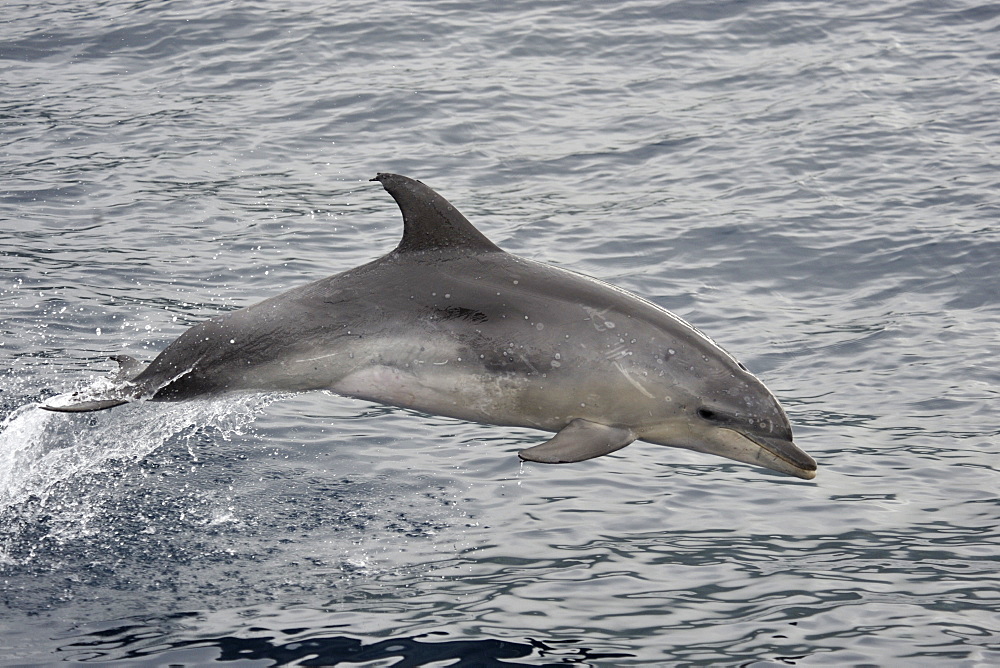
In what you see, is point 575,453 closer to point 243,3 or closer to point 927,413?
point 927,413

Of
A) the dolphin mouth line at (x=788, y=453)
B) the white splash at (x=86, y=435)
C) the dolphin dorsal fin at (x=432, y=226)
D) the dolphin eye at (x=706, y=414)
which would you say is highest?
the dolphin dorsal fin at (x=432, y=226)

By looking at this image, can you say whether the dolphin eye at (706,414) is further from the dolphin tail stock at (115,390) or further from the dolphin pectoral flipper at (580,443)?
the dolphin tail stock at (115,390)

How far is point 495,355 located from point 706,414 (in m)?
1.32

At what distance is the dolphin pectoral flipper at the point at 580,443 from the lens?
725 cm

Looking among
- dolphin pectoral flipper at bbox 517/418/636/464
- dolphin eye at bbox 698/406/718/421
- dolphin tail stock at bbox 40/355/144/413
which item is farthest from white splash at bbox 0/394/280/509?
dolphin eye at bbox 698/406/718/421

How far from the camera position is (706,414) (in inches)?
314

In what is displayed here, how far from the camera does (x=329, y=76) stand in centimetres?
2128

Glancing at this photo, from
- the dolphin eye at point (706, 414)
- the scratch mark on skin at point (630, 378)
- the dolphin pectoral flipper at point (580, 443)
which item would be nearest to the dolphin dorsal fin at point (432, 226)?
the scratch mark on skin at point (630, 378)

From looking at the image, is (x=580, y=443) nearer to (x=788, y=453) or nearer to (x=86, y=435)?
(x=788, y=453)

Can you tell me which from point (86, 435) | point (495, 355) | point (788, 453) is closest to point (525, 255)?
point (86, 435)

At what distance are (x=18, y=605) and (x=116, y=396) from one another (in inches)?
58.0

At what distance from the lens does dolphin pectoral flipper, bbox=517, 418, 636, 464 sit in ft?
23.8

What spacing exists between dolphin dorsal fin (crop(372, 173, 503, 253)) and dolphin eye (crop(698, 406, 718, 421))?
1.63 meters

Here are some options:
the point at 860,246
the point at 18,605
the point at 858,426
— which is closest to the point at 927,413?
the point at 858,426
